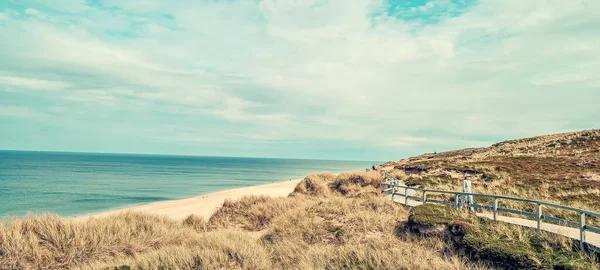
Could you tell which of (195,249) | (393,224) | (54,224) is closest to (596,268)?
(393,224)

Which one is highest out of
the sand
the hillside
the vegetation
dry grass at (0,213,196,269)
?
the hillside

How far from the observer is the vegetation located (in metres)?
8.29

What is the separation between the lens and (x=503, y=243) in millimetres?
9664

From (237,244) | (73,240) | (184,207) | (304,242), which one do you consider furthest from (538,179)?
(73,240)

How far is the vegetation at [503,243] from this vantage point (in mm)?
8289

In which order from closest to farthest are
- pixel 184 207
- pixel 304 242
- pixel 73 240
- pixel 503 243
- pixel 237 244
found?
pixel 503 243 < pixel 237 244 < pixel 73 240 < pixel 304 242 < pixel 184 207

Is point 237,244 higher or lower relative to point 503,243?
lower

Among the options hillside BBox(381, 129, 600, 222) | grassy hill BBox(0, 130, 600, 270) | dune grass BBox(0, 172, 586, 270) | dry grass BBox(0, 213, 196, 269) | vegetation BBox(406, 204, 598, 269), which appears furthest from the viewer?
hillside BBox(381, 129, 600, 222)

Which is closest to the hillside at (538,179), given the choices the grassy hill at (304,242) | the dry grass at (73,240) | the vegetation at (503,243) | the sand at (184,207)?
the vegetation at (503,243)

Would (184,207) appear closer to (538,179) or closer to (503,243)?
(538,179)

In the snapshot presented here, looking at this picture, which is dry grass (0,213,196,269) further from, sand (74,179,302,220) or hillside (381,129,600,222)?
hillside (381,129,600,222)

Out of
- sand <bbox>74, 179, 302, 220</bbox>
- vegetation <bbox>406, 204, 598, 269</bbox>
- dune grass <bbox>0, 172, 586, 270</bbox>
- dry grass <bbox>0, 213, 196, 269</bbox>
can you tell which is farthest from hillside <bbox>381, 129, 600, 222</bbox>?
dry grass <bbox>0, 213, 196, 269</bbox>

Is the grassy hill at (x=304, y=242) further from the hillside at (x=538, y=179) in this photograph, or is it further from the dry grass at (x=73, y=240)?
the hillside at (x=538, y=179)

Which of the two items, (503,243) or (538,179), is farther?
(538,179)
